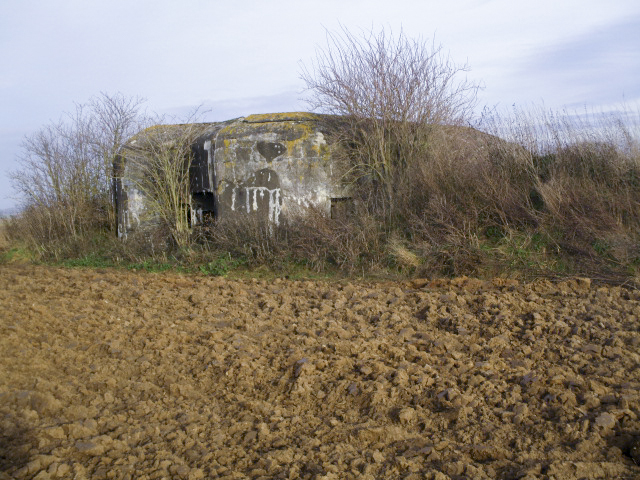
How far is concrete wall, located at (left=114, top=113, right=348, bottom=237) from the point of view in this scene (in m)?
11.4

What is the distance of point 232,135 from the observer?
11.7 meters

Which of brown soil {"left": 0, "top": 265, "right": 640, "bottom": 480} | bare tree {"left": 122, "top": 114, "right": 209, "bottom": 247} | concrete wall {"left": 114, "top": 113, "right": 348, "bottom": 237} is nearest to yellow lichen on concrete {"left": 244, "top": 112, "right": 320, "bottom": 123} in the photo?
concrete wall {"left": 114, "top": 113, "right": 348, "bottom": 237}

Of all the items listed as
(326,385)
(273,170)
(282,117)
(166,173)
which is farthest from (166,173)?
(326,385)

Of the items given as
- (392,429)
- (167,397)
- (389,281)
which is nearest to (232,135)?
(389,281)

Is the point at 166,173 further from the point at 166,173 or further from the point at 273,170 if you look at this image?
the point at 273,170

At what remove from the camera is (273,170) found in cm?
1145

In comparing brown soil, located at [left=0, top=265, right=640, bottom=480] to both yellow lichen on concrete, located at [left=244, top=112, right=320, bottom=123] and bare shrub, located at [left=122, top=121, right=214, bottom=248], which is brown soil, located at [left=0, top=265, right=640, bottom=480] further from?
yellow lichen on concrete, located at [left=244, top=112, right=320, bottom=123]

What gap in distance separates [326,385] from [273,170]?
23.3ft

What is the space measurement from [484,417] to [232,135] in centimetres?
870

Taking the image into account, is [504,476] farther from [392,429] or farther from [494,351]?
[494,351]

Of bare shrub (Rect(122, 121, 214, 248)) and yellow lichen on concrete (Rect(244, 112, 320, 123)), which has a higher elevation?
yellow lichen on concrete (Rect(244, 112, 320, 123))

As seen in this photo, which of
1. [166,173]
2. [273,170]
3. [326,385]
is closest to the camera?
[326,385]

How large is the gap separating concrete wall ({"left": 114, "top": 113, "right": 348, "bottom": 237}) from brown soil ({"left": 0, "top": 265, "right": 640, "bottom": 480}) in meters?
4.02

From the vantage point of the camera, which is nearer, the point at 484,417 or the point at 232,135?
the point at 484,417
